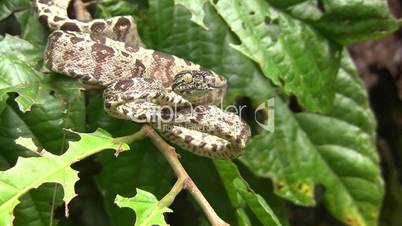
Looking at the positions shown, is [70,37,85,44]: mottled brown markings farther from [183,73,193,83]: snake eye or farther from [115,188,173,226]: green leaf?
[115,188,173,226]: green leaf

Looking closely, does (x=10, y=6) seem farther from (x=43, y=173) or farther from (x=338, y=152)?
(x=338, y=152)

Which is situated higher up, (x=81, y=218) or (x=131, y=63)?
(x=131, y=63)

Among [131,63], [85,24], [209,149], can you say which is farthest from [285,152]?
[85,24]

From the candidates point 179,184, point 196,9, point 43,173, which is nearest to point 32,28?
point 196,9

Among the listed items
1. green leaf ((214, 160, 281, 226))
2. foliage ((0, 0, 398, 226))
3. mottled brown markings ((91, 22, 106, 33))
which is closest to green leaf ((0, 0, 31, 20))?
foliage ((0, 0, 398, 226))

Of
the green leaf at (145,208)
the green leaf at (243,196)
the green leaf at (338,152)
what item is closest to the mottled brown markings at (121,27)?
the green leaf at (243,196)

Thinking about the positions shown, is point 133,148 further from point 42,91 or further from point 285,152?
point 285,152
